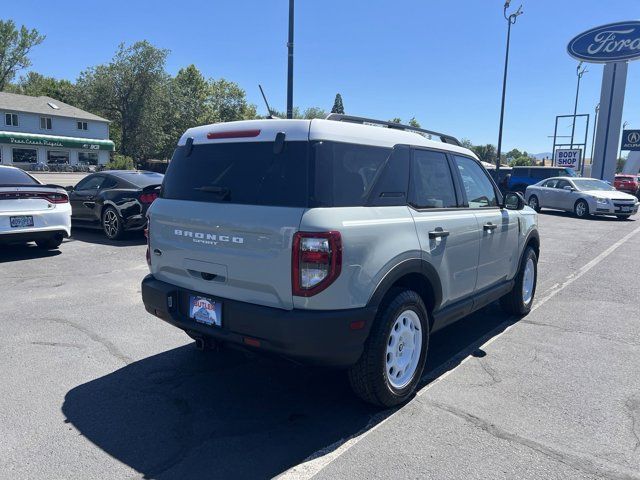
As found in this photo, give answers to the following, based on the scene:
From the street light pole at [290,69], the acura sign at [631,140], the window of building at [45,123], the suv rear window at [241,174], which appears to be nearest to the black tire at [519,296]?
the suv rear window at [241,174]

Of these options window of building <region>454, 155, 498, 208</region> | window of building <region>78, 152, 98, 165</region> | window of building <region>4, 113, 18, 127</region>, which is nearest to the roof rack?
window of building <region>454, 155, 498, 208</region>

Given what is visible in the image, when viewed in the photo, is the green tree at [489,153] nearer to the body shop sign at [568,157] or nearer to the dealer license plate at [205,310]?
the body shop sign at [568,157]

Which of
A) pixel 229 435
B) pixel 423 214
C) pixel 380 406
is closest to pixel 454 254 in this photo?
pixel 423 214

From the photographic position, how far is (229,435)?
308cm

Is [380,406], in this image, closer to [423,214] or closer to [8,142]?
[423,214]

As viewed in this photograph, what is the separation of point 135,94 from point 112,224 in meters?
53.2

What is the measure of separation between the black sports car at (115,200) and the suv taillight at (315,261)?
7.78 meters

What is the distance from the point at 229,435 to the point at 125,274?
4.90m

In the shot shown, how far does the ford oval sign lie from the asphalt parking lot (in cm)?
3317

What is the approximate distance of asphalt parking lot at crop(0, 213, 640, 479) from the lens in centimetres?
281

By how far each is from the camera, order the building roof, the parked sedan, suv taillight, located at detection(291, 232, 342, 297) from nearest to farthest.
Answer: suv taillight, located at detection(291, 232, 342, 297), the parked sedan, the building roof

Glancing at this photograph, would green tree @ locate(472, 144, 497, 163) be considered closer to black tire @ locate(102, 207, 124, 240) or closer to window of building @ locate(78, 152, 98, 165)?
window of building @ locate(78, 152, 98, 165)

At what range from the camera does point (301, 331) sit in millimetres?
2893

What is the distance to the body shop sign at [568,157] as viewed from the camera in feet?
138
